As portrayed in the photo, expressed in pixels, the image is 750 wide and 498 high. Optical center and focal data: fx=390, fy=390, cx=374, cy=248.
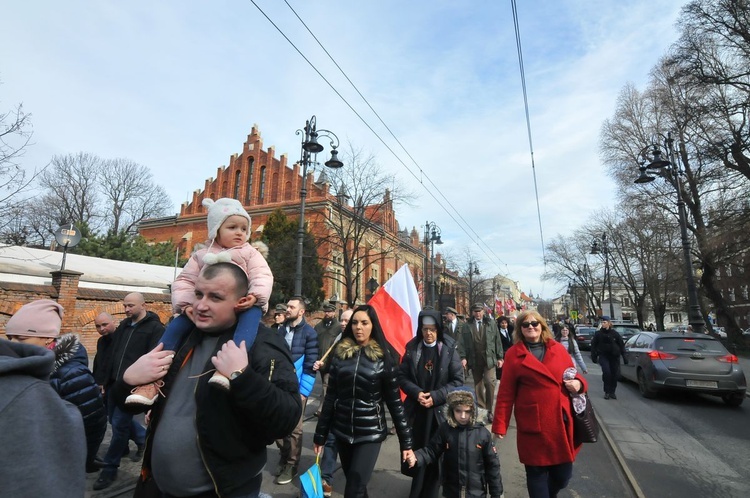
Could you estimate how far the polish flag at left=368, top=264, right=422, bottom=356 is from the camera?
242 inches

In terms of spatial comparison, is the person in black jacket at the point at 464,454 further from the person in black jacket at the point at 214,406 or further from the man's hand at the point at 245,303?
the man's hand at the point at 245,303

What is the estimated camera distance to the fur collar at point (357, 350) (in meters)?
3.59

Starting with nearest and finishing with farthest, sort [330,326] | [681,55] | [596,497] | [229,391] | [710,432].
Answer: [229,391]
[596,497]
[710,432]
[330,326]
[681,55]

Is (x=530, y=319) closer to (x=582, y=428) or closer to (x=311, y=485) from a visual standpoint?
(x=582, y=428)

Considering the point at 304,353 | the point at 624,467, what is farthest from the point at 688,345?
the point at 304,353

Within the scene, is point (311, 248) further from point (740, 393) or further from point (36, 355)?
point (36, 355)

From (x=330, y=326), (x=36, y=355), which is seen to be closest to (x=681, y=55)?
(x=330, y=326)

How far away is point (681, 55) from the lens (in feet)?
54.9

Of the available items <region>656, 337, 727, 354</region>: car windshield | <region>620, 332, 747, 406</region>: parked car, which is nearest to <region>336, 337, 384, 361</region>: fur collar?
<region>620, 332, 747, 406</region>: parked car

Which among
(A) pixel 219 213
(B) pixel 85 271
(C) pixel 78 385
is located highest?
(B) pixel 85 271

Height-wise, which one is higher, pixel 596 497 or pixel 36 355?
pixel 36 355

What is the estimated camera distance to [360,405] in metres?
3.45

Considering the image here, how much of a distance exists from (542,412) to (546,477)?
0.54 metres

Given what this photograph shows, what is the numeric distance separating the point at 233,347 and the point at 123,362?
4180 millimetres
